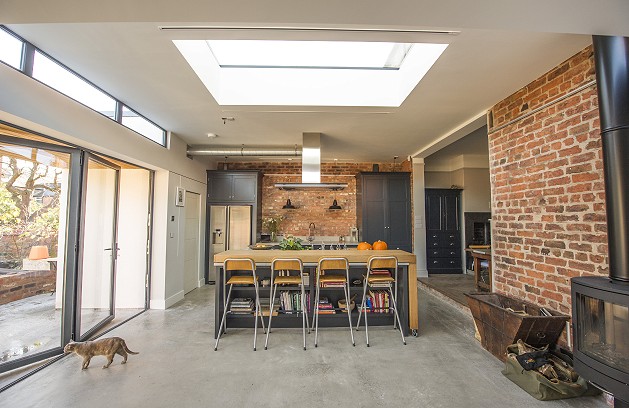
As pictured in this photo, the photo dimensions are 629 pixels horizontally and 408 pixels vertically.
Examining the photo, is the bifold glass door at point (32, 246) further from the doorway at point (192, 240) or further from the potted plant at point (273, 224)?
the potted plant at point (273, 224)

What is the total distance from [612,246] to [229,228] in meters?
5.83

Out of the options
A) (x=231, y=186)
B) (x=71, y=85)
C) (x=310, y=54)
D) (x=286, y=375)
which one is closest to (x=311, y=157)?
(x=310, y=54)

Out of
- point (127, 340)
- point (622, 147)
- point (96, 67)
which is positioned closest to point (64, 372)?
point (127, 340)

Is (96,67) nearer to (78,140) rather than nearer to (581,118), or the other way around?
(78,140)

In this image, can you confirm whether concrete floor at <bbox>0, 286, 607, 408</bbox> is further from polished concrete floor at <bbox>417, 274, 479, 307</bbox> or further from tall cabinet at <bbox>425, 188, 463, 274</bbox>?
tall cabinet at <bbox>425, 188, 463, 274</bbox>

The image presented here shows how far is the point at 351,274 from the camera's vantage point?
362cm

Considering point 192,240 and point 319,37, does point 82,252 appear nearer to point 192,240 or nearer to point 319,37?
point 192,240

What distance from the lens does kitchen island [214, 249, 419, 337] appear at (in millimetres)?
3279

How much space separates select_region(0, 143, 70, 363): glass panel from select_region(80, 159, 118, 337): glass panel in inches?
23.3

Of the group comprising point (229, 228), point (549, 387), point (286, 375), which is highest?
point (229, 228)

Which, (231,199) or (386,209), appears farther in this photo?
(386,209)

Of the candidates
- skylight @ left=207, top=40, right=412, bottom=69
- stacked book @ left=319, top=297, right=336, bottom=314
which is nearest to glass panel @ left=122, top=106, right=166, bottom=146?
skylight @ left=207, top=40, right=412, bottom=69

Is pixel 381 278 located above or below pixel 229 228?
below

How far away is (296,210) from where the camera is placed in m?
6.87
